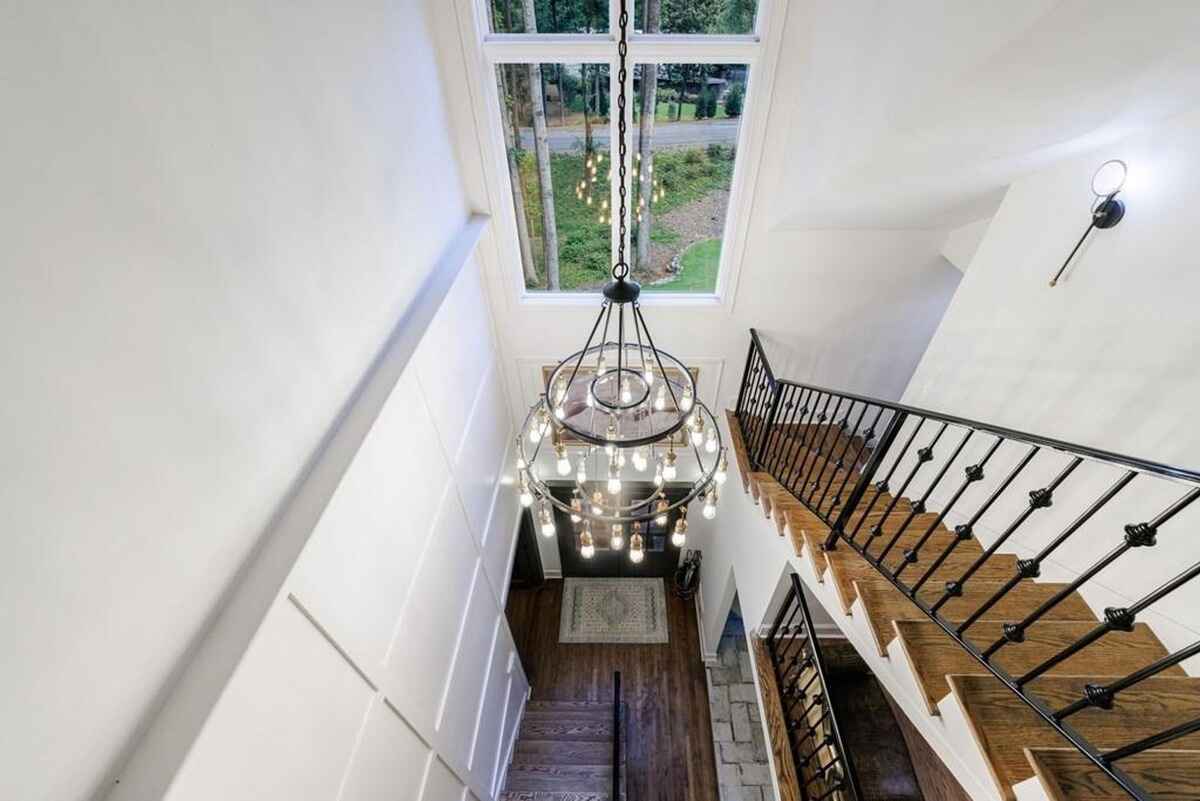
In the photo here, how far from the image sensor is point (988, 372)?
2.83 metres

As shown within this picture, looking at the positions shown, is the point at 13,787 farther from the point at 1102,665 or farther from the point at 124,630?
the point at 1102,665

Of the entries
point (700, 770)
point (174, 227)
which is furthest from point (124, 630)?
point (700, 770)

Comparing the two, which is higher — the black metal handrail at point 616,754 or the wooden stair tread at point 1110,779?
the black metal handrail at point 616,754

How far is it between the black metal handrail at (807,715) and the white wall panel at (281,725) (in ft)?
6.94

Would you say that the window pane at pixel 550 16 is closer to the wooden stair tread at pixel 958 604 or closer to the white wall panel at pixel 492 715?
the wooden stair tread at pixel 958 604

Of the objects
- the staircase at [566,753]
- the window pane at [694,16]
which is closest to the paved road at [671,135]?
the window pane at [694,16]

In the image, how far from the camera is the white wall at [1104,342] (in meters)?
1.90

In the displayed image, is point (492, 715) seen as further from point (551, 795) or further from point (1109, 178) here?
point (1109, 178)

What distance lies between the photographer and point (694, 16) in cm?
295

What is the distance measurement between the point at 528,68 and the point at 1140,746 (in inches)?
158

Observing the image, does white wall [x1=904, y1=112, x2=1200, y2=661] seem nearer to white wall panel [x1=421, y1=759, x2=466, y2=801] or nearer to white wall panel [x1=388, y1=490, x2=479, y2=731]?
white wall panel [x1=388, y1=490, x2=479, y2=731]

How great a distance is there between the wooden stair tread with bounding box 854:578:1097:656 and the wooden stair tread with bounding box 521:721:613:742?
131 inches

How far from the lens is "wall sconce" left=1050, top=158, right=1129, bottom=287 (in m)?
2.10

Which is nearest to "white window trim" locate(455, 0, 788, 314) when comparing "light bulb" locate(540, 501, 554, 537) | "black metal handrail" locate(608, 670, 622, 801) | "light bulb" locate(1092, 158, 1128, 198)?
"light bulb" locate(1092, 158, 1128, 198)
